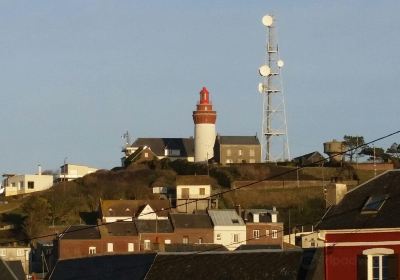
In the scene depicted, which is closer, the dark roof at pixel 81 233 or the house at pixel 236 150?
the dark roof at pixel 81 233

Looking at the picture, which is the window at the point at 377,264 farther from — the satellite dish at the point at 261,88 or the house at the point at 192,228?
the satellite dish at the point at 261,88

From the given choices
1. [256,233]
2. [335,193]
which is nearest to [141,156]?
[256,233]

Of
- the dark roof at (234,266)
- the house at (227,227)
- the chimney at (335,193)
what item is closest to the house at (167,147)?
the house at (227,227)

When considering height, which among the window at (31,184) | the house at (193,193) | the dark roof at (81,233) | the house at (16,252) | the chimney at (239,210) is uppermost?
the window at (31,184)

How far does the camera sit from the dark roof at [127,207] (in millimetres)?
109000

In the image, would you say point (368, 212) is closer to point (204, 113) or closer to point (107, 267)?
point (107, 267)

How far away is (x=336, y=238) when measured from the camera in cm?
3612

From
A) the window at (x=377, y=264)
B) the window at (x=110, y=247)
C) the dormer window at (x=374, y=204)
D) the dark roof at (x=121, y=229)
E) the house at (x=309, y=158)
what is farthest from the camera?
the house at (x=309, y=158)

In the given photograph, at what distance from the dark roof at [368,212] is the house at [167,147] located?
353ft

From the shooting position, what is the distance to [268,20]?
437 feet

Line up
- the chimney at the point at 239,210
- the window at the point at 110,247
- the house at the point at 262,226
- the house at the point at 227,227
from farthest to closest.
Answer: the chimney at the point at 239,210 < the house at the point at 227,227 < the house at the point at 262,226 < the window at the point at 110,247

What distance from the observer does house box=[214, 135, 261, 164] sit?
139000 millimetres

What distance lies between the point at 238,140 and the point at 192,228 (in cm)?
4158

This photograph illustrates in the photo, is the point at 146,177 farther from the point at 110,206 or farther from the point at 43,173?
the point at 43,173
